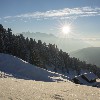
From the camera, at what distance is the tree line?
11069cm

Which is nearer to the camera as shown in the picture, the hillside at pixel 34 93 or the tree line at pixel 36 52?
the hillside at pixel 34 93

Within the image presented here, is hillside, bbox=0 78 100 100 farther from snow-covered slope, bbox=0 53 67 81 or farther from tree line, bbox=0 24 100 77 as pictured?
tree line, bbox=0 24 100 77

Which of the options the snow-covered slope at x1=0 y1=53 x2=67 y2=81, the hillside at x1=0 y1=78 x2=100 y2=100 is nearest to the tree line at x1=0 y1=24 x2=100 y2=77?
the snow-covered slope at x1=0 y1=53 x2=67 y2=81

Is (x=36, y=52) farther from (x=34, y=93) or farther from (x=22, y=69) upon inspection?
(x=34, y=93)

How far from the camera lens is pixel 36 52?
372 ft

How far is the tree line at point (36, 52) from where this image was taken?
110688mm

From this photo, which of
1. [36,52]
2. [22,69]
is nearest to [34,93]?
[22,69]

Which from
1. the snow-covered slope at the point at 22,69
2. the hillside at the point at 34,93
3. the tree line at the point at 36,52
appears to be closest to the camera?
the hillside at the point at 34,93

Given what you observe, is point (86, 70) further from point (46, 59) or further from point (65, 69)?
point (46, 59)

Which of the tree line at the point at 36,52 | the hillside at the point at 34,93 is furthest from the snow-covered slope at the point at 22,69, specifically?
the tree line at the point at 36,52

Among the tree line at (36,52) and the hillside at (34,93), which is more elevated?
the tree line at (36,52)

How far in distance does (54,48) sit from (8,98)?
470 ft

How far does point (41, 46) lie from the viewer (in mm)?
150125

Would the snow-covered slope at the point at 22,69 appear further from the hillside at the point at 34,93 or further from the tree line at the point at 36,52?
the tree line at the point at 36,52
